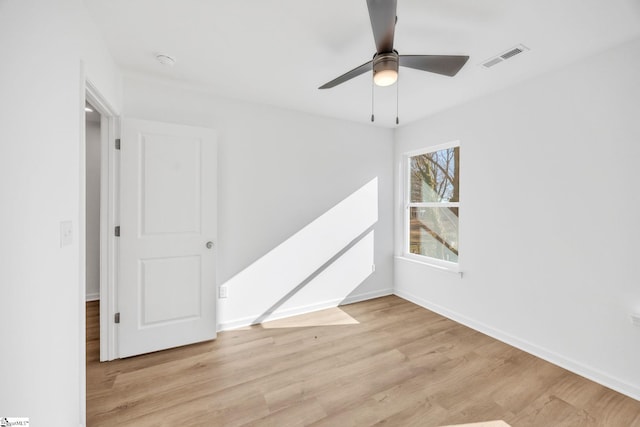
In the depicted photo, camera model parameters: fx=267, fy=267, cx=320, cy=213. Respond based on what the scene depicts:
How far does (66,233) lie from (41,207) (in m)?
0.26

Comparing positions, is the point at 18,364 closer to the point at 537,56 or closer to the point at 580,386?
the point at 580,386

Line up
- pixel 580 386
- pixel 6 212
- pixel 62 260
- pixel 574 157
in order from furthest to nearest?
pixel 574 157 < pixel 580 386 < pixel 62 260 < pixel 6 212

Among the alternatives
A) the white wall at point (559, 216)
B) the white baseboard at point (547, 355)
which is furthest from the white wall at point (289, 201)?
the white wall at point (559, 216)

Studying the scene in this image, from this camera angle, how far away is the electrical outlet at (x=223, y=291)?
2826 mm

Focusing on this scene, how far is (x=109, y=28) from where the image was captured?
1.79 meters

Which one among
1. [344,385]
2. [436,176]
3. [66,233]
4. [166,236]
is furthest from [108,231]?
[436,176]

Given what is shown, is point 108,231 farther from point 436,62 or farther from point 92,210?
point 436,62

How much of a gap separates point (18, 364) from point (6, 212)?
555 mm

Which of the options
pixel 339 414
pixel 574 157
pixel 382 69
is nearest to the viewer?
pixel 382 69

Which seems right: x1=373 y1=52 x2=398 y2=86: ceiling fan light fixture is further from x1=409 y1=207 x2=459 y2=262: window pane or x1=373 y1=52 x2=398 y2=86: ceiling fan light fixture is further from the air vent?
x1=409 y1=207 x2=459 y2=262: window pane

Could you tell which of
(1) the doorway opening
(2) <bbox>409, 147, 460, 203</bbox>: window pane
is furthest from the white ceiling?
(1) the doorway opening

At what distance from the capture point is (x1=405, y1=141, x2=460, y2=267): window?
325cm

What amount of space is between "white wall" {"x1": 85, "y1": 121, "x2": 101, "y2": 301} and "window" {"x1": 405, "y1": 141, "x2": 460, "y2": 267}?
4457 millimetres

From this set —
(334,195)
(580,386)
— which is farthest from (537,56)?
(580,386)
